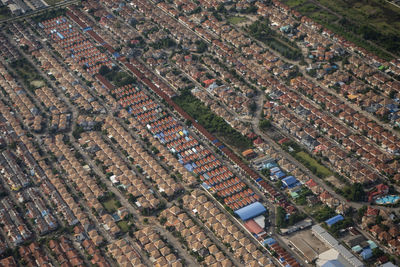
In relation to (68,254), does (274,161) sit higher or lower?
higher

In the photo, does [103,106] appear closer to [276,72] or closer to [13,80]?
[13,80]

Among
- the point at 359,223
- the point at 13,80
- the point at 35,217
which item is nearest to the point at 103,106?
the point at 13,80

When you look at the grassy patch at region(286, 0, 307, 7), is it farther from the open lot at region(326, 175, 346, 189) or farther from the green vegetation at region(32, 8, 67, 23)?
the open lot at region(326, 175, 346, 189)

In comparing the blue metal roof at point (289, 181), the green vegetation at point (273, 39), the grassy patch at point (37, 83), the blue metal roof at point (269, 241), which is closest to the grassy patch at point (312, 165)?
the blue metal roof at point (289, 181)

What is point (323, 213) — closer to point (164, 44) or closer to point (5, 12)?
point (164, 44)

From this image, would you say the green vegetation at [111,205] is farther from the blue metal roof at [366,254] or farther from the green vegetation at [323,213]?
the blue metal roof at [366,254]
